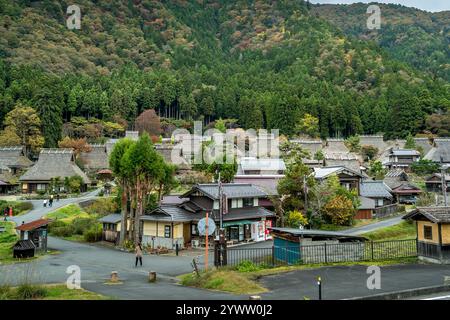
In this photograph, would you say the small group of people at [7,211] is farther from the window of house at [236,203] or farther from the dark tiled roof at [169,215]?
the window of house at [236,203]

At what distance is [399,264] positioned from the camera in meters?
19.2

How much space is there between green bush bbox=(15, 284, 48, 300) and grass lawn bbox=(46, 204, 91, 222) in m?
23.9

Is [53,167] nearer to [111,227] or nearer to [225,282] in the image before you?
[111,227]

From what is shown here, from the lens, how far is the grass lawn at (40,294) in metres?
13.4

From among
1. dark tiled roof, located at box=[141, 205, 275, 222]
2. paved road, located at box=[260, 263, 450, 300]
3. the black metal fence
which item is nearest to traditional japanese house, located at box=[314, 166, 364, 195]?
dark tiled roof, located at box=[141, 205, 275, 222]

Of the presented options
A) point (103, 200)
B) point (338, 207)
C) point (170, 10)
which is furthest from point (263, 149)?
point (170, 10)

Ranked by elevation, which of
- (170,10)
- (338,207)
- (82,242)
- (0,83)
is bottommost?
(82,242)

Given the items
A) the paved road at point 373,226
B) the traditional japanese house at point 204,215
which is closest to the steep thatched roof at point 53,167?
the traditional japanese house at point 204,215

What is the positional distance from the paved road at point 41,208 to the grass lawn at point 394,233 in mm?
25352

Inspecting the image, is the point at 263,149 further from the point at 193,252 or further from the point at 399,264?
the point at 399,264

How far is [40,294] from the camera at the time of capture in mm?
13883
